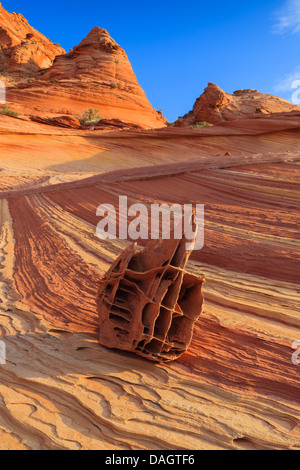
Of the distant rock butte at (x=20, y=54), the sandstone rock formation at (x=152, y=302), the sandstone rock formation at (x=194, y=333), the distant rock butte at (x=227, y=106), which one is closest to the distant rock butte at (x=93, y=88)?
the distant rock butte at (x=227, y=106)

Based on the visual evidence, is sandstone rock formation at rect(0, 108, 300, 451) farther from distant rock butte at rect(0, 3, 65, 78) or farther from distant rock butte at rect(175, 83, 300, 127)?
distant rock butte at rect(0, 3, 65, 78)

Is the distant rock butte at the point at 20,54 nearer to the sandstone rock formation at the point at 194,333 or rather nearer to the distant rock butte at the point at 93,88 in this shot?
the distant rock butte at the point at 93,88

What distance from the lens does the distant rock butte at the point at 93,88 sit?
2889 centimetres

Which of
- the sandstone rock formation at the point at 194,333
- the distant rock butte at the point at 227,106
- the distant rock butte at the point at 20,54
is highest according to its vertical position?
the distant rock butte at the point at 20,54

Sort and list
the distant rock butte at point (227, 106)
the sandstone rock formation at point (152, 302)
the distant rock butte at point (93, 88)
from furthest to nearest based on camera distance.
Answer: the distant rock butte at point (93, 88)
the distant rock butte at point (227, 106)
the sandstone rock formation at point (152, 302)

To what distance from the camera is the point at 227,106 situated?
29219 mm

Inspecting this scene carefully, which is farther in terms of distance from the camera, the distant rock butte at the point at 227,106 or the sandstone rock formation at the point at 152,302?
the distant rock butte at the point at 227,106

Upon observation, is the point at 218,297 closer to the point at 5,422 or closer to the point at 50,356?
Result: the point at 50,356

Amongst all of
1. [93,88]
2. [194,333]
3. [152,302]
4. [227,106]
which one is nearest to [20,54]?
[93,88]

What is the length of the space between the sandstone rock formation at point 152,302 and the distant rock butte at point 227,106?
2708 cm

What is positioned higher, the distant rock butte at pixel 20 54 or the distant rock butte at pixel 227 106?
the distant rock butte at pixel 20 54

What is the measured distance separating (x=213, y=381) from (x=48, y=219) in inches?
269

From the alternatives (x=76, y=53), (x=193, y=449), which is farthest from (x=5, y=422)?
(x=76, y=53)

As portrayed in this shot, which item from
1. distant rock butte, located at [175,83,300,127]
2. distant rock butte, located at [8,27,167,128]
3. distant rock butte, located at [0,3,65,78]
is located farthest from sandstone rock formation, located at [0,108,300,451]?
distant rock butte, located at [0,3,65,78]
